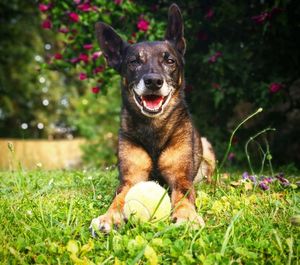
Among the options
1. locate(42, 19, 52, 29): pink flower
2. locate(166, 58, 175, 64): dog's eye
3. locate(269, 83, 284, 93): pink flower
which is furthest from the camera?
locate(42, 19, 52, 29): pink flower

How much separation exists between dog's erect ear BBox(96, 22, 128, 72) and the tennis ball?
1841mm

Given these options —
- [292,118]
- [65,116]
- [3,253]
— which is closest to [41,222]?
[3,253]

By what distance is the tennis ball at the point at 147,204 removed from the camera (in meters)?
2.71

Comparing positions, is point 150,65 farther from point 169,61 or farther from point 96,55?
point 96,55

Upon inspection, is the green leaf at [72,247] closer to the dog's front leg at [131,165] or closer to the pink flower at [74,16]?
the dog's front leg at [131,165]

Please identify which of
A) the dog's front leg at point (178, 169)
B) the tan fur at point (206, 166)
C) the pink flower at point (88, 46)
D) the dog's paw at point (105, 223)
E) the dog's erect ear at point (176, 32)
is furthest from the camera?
the pink flower at point (88, 46)

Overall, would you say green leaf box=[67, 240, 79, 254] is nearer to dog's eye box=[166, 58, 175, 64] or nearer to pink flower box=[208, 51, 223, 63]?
dog's eye box=[166, 58, 175, 64]

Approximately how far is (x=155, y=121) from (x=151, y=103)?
0.21 meters

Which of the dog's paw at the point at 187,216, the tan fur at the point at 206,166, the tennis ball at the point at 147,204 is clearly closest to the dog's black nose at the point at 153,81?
the tennis ball at the point at 147,204

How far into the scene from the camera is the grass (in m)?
2.23

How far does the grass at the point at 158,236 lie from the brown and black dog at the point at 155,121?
1.26ft

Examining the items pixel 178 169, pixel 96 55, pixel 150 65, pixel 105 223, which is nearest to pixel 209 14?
pixel 96 55

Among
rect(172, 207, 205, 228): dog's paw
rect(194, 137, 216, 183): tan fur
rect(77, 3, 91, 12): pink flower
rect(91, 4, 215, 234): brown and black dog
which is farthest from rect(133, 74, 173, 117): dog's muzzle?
rect(77, 3, 91, 12): pink flower

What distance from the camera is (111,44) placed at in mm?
4254
